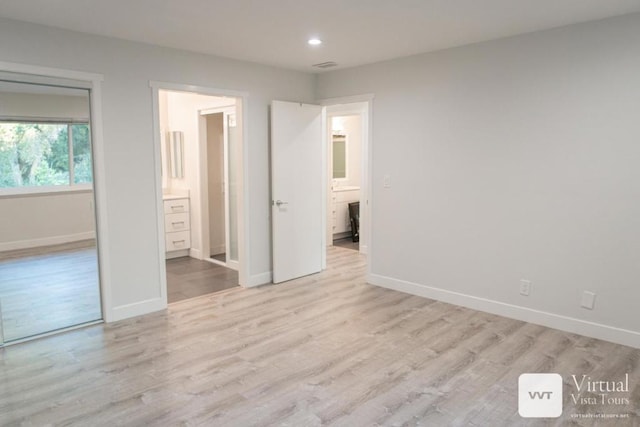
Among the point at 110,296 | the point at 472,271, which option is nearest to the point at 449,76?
the point at 472,271

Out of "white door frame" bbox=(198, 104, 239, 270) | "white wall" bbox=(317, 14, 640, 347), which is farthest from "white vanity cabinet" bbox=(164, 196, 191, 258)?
"white wall" bbox=(317, 14, 640, 347)

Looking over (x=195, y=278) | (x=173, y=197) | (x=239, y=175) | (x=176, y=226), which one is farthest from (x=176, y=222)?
(x=239, y=175)

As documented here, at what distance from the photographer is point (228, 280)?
526cm

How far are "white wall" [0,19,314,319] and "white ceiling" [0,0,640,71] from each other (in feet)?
0.44

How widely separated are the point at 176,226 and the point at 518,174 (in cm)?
449

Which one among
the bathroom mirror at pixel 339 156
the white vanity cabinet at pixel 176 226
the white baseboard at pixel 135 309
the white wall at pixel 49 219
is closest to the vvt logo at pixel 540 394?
the white baseboard at pixel 135 309

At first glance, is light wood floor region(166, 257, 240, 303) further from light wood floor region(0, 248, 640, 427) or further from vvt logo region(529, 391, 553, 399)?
vvt logo region(529, 391, 553, 399)

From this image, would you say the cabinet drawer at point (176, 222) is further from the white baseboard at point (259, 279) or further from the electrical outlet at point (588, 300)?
the electrical outlet at point (588, 300)

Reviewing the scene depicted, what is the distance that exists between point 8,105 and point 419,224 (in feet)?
12.2

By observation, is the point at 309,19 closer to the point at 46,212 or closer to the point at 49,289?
the point at 46,212

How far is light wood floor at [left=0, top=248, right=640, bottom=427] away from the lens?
99.6 inches

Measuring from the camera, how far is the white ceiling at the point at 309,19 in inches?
117

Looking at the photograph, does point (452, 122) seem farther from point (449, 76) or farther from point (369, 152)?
point (369, 152)

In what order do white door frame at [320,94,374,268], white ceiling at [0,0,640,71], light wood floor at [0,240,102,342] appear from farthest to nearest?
1. white door frame at [320,94,374,268]
2. light wood floor at [0,240,102,342]
3. white ceiling at [0,0,640,71]
